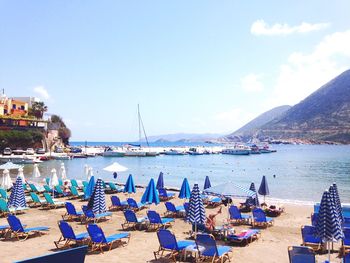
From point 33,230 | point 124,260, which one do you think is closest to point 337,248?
point 124,260

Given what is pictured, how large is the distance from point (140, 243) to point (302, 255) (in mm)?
5437

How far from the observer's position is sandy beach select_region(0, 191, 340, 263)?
10.5 meters

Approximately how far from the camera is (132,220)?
13883 millimetres

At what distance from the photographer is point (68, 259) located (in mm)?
3363

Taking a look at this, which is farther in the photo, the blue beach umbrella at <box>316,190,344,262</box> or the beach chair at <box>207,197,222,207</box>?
the beach chair at <box>207,197,222,207</box>

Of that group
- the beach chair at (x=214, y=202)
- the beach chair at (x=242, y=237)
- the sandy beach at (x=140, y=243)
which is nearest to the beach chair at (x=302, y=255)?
the sandy beach at (x=140, y=243)

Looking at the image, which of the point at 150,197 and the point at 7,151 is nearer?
the point at 150,197

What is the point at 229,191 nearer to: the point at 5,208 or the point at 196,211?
the point at 196,211

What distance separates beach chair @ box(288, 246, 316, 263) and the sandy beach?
1.97 meters

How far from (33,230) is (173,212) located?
20.6 ft

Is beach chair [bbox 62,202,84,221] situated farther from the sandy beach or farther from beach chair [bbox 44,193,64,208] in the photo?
beach chair [bbox 44,193,64,208]

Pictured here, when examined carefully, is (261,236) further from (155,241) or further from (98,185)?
(98,185)

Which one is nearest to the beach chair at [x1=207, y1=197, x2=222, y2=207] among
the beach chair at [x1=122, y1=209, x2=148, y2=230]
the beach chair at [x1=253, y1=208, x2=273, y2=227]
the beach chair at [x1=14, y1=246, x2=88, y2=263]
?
the beach chair at [x1=253, y1=208, x2=273, y2=227]

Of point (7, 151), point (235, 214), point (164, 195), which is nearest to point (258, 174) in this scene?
point (164, 195)
